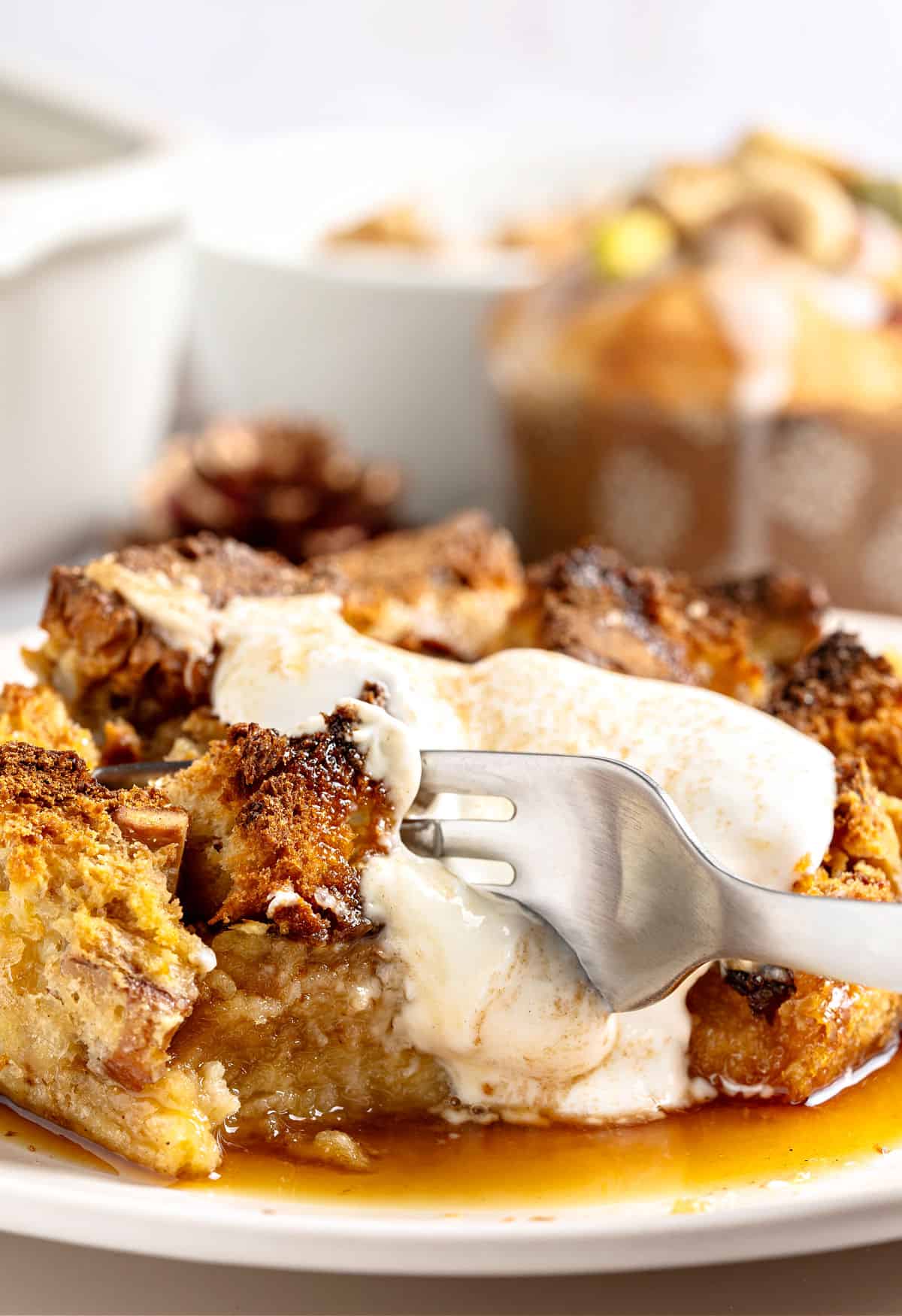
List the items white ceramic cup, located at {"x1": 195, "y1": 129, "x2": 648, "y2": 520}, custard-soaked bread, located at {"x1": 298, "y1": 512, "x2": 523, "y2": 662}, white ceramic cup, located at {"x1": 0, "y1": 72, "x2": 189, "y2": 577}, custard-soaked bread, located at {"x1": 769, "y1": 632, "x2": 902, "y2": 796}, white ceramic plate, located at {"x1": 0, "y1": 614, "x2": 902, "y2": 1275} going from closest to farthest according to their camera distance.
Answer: white ceramic plate, located at {"x1": 0, "y1": 614, "x2": 902, "y2": 1275}
custard-soaked bread, located at {"x1": 769, "y1": 632, "x2": 902, "y2": 796}
custard-soaked bread, located at {"x1": 298, "y1": 512, "x2": 523, "y2": 662}
white ceramic cup, located at {"x1": 0, "y1": 72, "x2": 189, "y2": 577}
white ceramic cup, located at {"x1": 195, "y1": 129, "x2": 648, "y2": 520}

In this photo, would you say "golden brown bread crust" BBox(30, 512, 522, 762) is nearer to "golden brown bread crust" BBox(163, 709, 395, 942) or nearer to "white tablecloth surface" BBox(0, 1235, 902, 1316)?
"golden brown bread crust" BBox(163, 709, 395, 942)

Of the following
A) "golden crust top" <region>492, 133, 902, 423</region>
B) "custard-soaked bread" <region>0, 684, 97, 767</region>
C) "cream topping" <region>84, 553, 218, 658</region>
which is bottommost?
"custard-soaked bread" <region>0, 684, 97, 767</region>

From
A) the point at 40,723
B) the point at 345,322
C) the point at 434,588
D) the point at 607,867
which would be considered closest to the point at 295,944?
the point at 607,867

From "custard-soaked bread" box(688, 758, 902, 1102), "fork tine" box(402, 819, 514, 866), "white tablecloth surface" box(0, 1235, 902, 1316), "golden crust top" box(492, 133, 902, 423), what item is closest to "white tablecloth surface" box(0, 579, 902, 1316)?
"white tablecloth surface" box(0, 1235, 902, 1316)

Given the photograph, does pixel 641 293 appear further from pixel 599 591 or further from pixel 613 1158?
pixel 613 1158

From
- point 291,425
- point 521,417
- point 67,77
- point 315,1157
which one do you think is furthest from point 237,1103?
point 67,77

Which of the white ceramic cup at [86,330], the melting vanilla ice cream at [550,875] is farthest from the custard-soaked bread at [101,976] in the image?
the white ceramic cup at [86,330]

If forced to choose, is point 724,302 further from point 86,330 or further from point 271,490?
point 86,330
